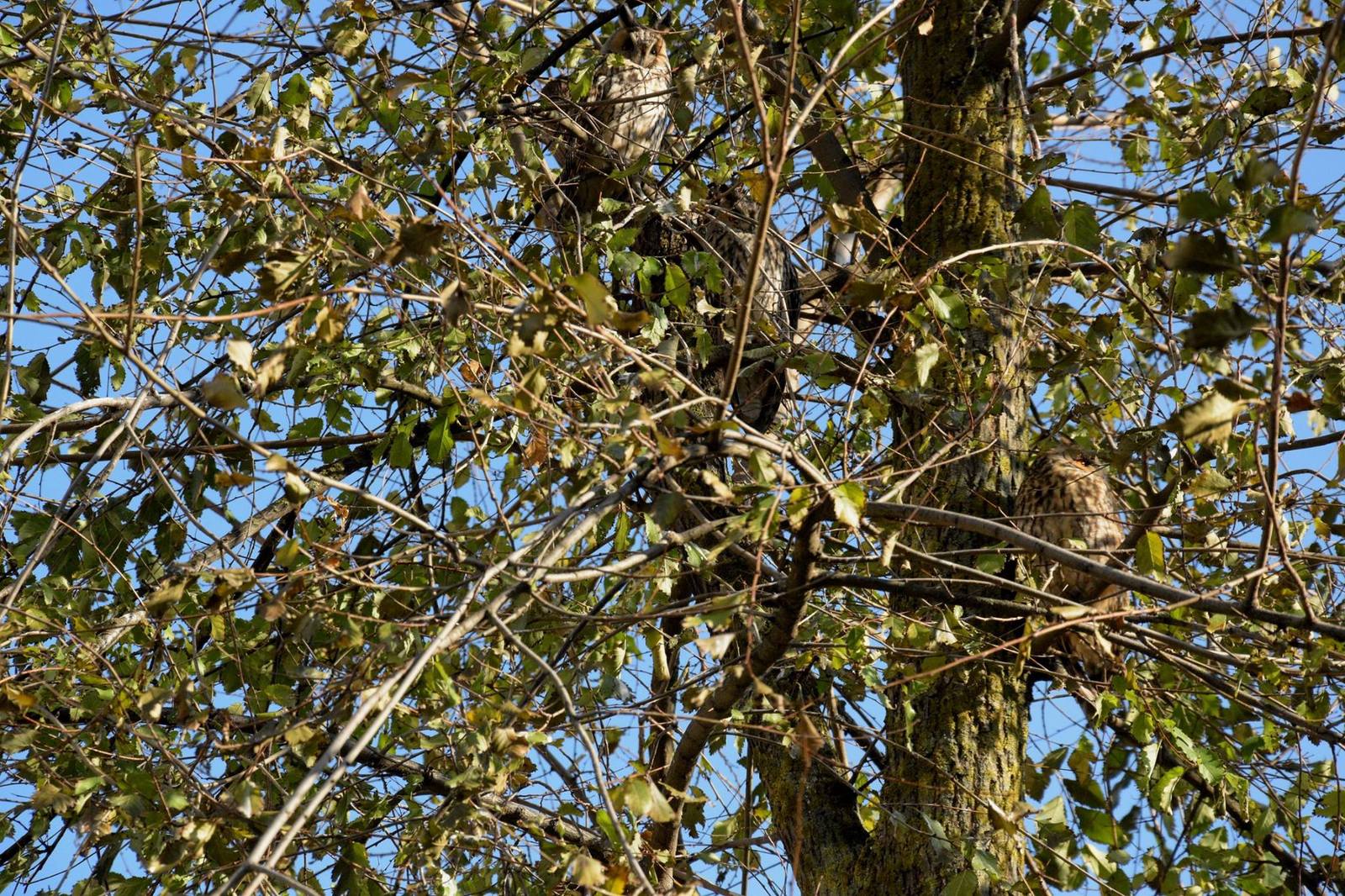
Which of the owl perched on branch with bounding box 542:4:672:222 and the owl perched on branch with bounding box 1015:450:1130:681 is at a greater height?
the owl perched on branch with bounding box 542:4:672:222

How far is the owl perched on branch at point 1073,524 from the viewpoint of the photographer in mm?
3307

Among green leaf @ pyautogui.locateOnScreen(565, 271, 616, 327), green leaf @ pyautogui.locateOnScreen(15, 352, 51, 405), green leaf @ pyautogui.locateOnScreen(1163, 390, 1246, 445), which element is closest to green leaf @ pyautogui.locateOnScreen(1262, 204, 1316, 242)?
green leaf @ pyautogui.locateOnScreen(1163, 390, 1246, 445)

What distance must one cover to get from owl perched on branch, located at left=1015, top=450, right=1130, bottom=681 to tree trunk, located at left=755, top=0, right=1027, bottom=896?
5.0 inches

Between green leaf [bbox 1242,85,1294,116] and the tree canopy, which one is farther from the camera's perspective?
green leaf [bbox 1242,85,1294,116]

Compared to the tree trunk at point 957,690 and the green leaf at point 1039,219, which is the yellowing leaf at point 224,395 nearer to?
the tree trunk at point 957,690

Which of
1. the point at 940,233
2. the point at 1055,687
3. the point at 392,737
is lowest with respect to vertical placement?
the point at 392,737

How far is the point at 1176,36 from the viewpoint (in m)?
3.95

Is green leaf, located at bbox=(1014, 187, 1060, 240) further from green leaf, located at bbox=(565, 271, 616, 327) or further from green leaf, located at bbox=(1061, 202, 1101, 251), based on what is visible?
green leaf, located at bbox=(565, 271, 616, 327)

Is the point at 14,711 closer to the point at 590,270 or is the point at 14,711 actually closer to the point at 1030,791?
the point at 590,270

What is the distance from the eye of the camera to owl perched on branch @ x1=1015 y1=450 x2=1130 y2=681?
3307 millimetres

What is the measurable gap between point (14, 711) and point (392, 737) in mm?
905

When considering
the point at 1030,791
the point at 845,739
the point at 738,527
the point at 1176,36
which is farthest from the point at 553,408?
the point at 1176,36

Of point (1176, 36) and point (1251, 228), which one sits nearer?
point (1251, 228)

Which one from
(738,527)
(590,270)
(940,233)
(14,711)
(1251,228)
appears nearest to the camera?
(738,527)
